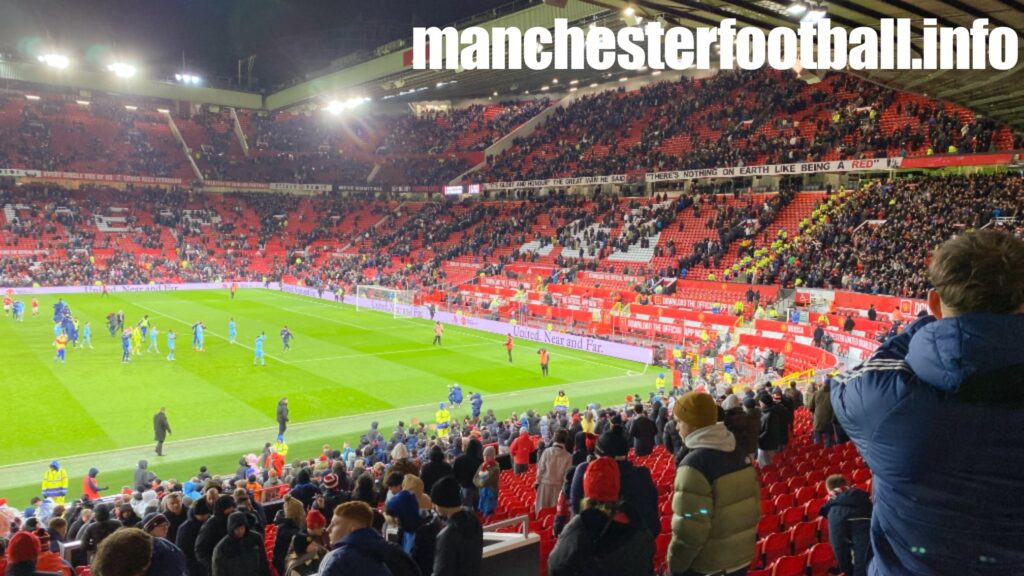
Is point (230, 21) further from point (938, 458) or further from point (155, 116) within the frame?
point (938, 458)

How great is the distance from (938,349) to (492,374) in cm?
2790

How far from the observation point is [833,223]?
37.5m

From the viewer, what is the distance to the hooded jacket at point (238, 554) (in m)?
5.84

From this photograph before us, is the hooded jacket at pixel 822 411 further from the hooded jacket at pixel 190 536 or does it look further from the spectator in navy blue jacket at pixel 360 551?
the spectator in navy blue jacket at pixel 360 551

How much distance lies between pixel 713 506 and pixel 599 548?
77 cm

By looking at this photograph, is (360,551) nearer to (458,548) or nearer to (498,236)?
(458,548)

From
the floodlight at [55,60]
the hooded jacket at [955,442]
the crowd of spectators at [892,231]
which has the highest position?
the floodlight at [55,60]

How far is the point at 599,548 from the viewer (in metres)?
3.81

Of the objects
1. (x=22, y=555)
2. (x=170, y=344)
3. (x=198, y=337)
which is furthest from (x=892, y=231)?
(x=22, y=555)

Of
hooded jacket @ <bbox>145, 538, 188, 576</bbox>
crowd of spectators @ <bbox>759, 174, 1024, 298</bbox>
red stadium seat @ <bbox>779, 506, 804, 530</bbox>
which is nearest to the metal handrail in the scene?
hooded jacket @ <bbox>145, 538, 188, 576</bbox>

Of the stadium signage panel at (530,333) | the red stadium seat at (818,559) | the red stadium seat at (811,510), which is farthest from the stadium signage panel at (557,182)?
the red stadium seat at (818,559)

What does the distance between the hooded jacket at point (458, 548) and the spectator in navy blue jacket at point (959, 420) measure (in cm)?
281

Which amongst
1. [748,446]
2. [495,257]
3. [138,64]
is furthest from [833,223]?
[138,64]

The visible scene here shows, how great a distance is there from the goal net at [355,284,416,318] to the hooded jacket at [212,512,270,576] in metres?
40.3
